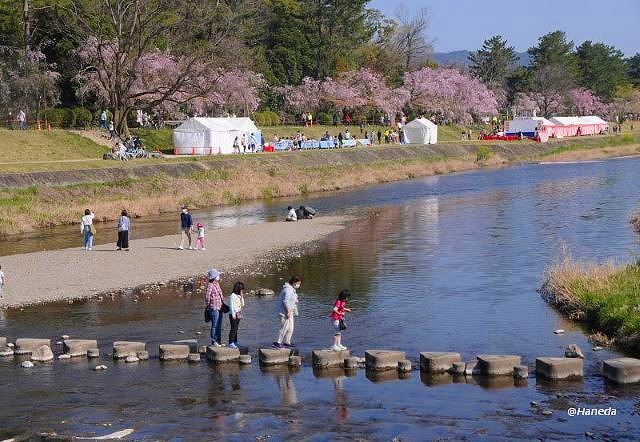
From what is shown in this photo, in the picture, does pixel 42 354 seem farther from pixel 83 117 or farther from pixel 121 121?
pixel 83 117

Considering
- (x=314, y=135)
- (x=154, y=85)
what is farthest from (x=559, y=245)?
(x=314, y=135)

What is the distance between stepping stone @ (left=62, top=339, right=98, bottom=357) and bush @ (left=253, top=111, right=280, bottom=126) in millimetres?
70438

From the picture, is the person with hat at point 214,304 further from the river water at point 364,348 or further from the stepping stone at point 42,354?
the stepping stone at point 42,354

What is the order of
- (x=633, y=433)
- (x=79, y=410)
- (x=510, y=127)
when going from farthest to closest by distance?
(x=510, y=127) → (x=79, y=410) → (x=633, y=433)

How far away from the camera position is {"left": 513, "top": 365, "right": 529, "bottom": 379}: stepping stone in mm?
17672

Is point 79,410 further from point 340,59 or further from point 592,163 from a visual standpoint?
point 340,59

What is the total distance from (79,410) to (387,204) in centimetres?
3896

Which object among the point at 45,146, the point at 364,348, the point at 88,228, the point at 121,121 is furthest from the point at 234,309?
the point at 121,121

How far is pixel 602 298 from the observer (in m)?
22.4

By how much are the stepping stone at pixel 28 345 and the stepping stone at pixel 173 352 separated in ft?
9.42

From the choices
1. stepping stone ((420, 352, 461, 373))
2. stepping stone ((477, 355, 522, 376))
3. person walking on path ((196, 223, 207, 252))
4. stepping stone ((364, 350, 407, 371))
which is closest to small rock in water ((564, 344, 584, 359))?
stepping stone ((477, 355, 522, 376))

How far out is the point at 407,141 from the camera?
309 ft

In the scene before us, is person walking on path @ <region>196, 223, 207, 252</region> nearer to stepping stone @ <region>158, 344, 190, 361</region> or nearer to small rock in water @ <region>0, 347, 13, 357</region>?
Answer: small rock in water @ <region>0, 347, 13, 357</region>

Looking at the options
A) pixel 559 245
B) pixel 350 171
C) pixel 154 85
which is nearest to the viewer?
pixel 559 245
